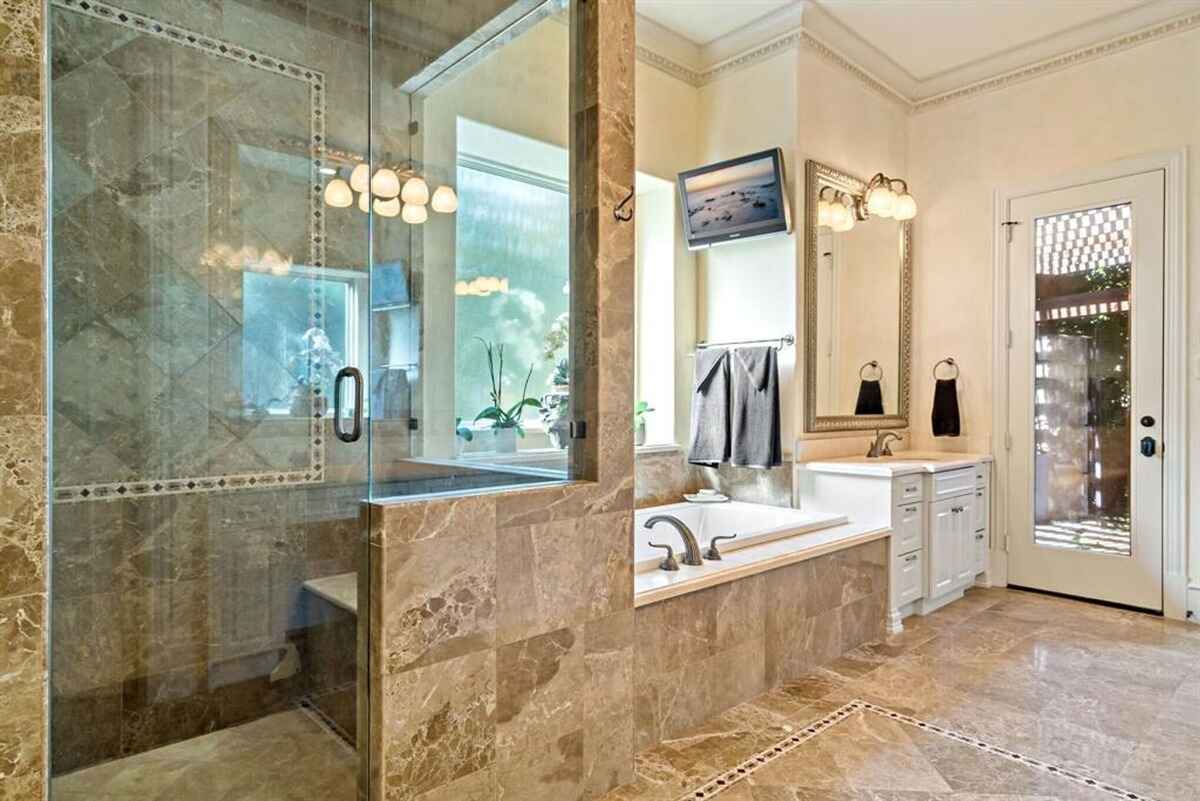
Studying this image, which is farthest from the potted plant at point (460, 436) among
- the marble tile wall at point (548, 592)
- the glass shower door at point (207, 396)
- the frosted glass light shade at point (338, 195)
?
the frosted glass light shade at point (338, 195)

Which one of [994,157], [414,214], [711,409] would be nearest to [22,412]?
[414,214]

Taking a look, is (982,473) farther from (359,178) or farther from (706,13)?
(359,178)

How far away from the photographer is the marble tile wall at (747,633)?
2.23m

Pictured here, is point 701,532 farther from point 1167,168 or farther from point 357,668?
point 1167,168

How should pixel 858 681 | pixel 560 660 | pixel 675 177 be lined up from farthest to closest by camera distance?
1. pixel 675 177
2. pixel 858 681
3. pixel 560 660

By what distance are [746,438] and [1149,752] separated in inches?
77.3

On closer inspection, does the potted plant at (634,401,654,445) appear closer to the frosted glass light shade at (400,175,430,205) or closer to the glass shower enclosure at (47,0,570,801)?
the glass shower enclosure at (47,0,570,801)

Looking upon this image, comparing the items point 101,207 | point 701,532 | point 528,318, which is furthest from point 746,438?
point 101,207

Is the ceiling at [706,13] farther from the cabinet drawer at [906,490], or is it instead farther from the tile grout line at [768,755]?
the tile grout line at [768,755]

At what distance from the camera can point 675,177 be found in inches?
155

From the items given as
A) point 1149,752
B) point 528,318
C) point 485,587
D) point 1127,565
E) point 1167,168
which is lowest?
point 1149,752

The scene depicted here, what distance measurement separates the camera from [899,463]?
3590 millimetres

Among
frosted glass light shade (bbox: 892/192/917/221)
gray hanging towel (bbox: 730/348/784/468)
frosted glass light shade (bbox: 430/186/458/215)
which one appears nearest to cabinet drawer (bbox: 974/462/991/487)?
gray hanging towel (bbox: 730/348/784/468)

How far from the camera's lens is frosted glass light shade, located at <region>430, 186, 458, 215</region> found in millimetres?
2055
